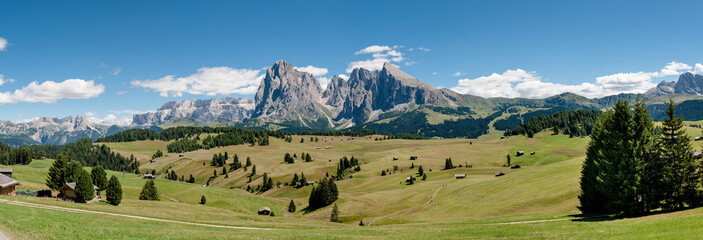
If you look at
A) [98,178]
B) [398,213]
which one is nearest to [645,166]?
[398,213]

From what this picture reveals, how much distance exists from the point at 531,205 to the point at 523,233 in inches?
1408

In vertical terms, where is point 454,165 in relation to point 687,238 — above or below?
below

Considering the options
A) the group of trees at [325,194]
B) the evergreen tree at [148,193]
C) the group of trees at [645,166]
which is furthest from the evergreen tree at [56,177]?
the group of trees at [645,166]

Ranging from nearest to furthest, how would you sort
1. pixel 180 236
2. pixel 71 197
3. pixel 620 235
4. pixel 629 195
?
1. pixel 620 235
2. pixel 180 236
3. pixel 629 195
4. pixel 71 197

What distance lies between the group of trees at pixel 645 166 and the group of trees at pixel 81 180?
83.8 m

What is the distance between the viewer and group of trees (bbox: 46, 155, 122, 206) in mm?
69688

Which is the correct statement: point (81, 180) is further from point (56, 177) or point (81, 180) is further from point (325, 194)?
point (325, 194)

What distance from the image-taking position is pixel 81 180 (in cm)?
7006

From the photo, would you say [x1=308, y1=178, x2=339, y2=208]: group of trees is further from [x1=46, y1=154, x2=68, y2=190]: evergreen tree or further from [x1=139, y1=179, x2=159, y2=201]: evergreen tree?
[x1=46, y1=154, x2=68, y2=190]: evergreen tree

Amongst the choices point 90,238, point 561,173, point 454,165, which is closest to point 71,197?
point 90,238

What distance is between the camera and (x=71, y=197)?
74125 millimetres

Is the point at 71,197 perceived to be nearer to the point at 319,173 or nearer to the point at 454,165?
the point at 319,173

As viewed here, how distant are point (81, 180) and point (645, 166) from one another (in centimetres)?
9388

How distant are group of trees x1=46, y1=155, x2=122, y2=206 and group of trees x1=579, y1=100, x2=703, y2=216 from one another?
8380 centimetres
